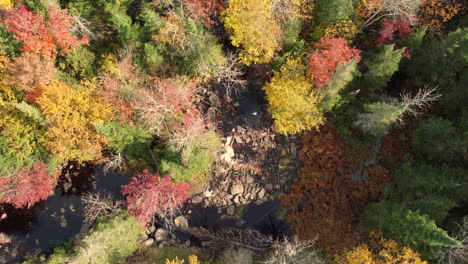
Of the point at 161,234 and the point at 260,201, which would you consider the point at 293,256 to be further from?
the point at 161,234

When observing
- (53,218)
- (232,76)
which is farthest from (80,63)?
(53,218)

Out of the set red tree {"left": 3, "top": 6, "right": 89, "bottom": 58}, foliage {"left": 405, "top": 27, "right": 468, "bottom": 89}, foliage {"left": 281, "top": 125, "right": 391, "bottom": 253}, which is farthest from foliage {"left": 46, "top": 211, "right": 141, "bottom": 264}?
foliage {"left": 405, "top": 27, "right": 468, "bottom": 89}

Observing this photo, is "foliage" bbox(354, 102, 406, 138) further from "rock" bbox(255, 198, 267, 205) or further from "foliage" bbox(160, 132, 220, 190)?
"foliage" bbox(160, 132, 220, 190)

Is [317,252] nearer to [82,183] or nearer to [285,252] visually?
[285,252]

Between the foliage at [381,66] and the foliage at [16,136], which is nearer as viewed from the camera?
the foliage at [381,66]

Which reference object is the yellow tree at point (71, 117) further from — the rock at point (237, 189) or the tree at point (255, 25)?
the rock at point (237, 189)

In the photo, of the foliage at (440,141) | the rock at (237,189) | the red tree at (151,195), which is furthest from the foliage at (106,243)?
the foliage at (440,141)

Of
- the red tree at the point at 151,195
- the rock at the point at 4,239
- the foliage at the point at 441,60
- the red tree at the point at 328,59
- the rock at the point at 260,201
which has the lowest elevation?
the rock at the point at 4,239
